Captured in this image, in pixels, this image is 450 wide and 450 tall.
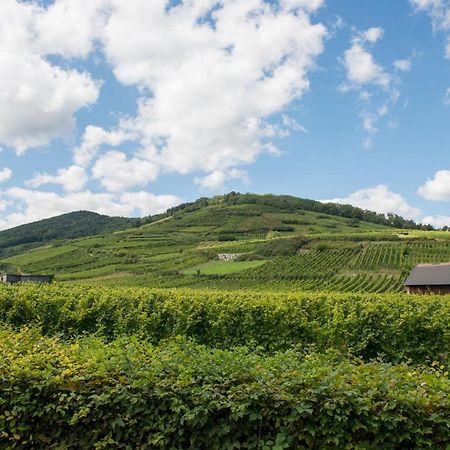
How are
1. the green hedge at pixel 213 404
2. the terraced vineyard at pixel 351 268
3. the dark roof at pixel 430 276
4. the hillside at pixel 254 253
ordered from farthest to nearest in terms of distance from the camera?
1. the hillside at pixel 254 253
2. the terraced vineyard at pixel 351 268
3. the dark roof at pixel 430 276
4. the green hedge at pixel 213 404

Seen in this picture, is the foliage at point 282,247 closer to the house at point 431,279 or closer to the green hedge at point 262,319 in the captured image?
the house at point 431,279

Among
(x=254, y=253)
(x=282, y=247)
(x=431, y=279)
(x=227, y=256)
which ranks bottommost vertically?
(x=431, y=279)

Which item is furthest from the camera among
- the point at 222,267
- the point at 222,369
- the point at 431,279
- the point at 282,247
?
the point at 282,247

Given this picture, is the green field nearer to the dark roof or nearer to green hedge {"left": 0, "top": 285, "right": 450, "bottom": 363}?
green hedge {"left": 0, "top": 285, "right": 450, "bottom": 363}

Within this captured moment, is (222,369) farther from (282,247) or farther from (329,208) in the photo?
(329,208)

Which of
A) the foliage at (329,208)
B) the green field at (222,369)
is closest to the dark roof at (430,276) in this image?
the green field at (222,369)

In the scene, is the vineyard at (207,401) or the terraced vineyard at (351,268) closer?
the vineyard at (207,401)

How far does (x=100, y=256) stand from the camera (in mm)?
127812

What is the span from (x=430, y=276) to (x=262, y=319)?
182ft

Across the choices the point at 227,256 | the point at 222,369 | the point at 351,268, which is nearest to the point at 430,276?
the point at 351,268

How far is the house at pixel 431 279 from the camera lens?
59.0m

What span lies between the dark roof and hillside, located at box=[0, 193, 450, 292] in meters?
7.54

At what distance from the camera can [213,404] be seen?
4.87 meters

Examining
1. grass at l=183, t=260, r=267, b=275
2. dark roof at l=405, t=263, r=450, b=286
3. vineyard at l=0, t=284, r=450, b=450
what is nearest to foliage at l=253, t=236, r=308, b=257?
grass at l=183, t=260, r=267, b=275
